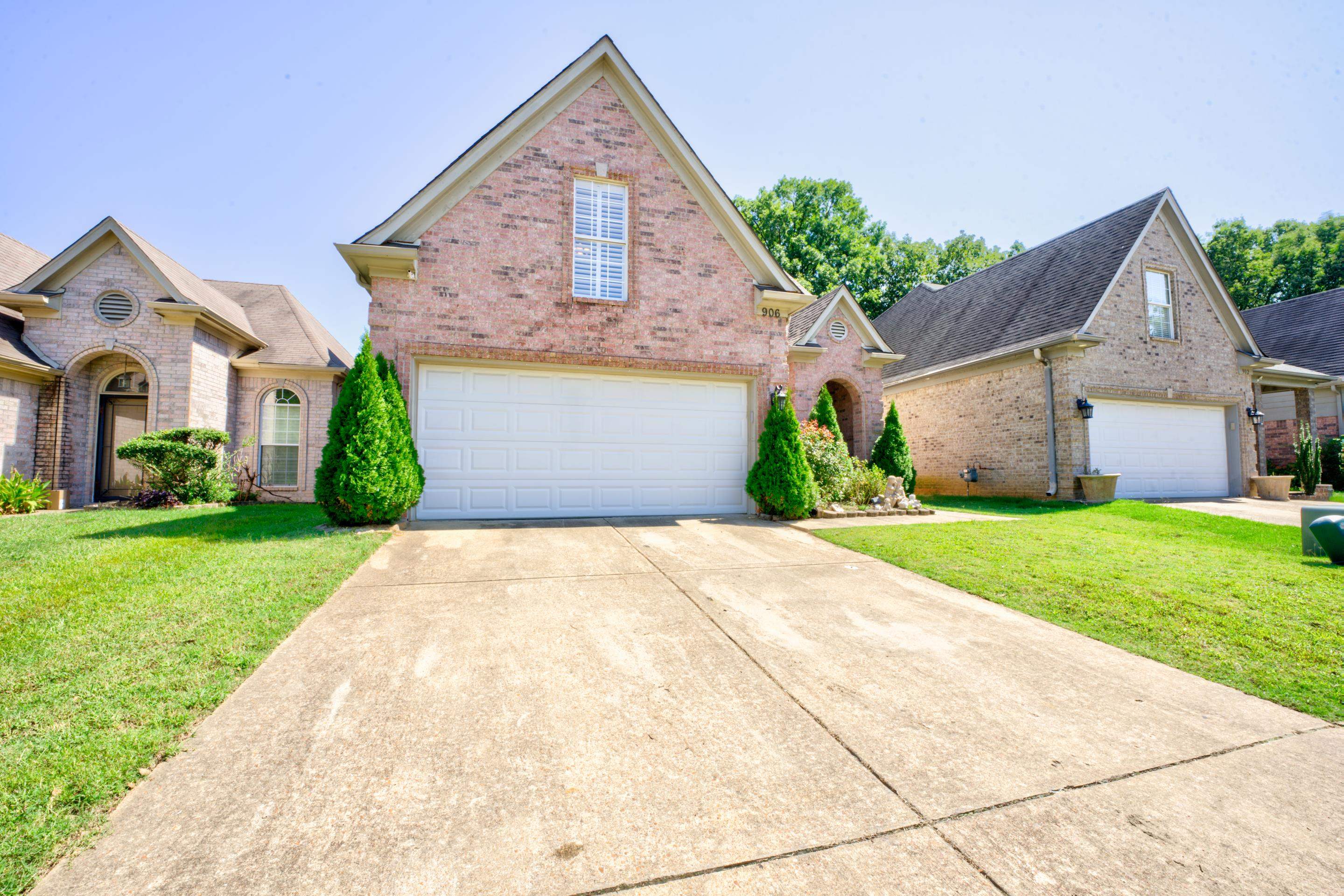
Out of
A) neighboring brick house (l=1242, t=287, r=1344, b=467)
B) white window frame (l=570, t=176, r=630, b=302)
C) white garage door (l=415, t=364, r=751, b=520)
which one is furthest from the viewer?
neighboring brick house (l=1242, t=287, r=1344, b=467)

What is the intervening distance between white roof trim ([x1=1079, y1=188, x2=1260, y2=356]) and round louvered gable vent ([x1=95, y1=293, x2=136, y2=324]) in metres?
22.2

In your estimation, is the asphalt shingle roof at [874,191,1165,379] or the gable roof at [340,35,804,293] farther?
the asphalt shingle roof at [874,191,1165,379]

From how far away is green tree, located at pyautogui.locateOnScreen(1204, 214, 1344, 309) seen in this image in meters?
29.3

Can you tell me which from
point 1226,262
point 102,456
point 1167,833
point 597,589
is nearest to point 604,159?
point 597,589

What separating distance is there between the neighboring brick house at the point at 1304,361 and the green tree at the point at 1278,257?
1101cm

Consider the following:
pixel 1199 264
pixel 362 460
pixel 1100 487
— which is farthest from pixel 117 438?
pixel 1199 264

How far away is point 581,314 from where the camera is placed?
9094mm

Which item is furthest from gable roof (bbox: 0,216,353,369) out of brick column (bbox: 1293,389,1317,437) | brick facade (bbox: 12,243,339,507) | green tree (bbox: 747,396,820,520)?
brick column (bbox: 1293,389,1317,437)

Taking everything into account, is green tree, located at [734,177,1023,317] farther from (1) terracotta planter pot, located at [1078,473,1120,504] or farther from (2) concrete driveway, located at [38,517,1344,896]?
(2) concrete driveway, located at [38,517,1344,896]

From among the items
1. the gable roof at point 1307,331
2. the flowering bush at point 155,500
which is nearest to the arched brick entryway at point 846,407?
the gable roof at point 1307,331

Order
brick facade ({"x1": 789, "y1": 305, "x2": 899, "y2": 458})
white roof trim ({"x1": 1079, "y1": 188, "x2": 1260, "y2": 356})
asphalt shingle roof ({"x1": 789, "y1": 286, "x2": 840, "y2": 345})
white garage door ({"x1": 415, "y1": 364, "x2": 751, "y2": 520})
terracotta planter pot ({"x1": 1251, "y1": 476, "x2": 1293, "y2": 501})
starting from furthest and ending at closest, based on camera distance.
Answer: asphalt shingle roof ({"x1": 789, "y1": 286, "x2": 840, "y2": 345}) → brick facade ({"x1": 789, "y1": 305, "x2": 899, "y2": 458}) → terracotta planter pot ({"x1": 1251, "y1": 476, "x2": 1293, "y2": 501}) → white roof trim ({"x1": 1079, "y1": 188, "x2": 1260, "y2": 356}) → white garage door ({"x1": 415, "y1": 364, "x2": 751, "y2": 520})

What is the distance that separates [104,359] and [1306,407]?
105 feet

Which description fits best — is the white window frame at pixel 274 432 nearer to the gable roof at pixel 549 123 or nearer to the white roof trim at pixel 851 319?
the gable roof at pixel 549 123

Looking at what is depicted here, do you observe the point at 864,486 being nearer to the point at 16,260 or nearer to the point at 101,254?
the point at 101,254
